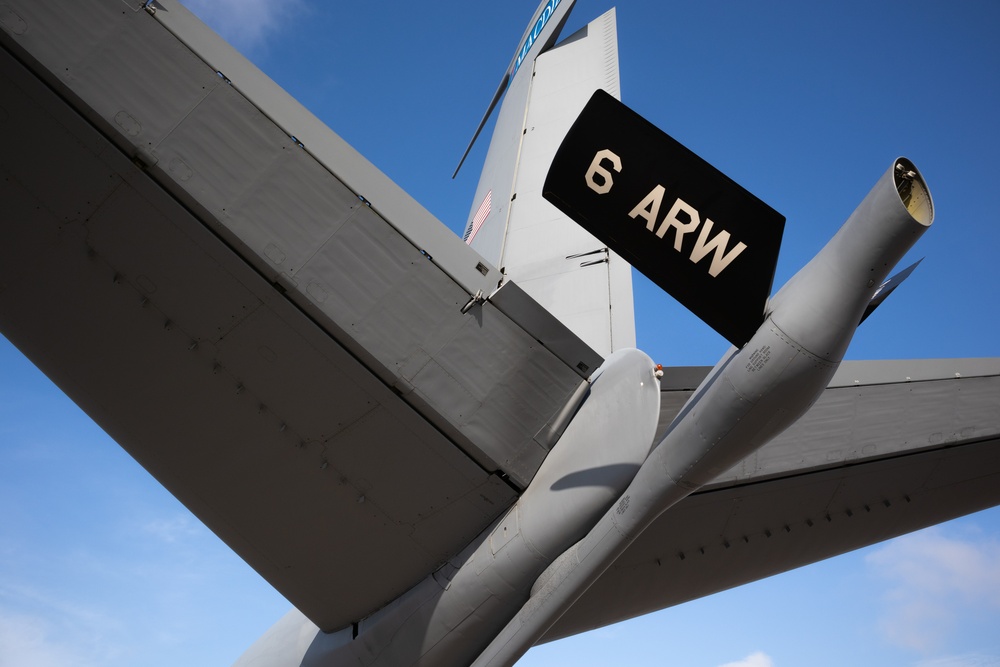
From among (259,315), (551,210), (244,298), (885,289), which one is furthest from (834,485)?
(244,298)

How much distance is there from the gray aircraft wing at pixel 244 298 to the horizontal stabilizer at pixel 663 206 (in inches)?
44.9

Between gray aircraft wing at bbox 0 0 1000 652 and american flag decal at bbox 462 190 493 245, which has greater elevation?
american flag decal at bbox 462 190 493 245

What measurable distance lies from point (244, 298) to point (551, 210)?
155 inches

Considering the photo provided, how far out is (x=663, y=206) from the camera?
4230 mm

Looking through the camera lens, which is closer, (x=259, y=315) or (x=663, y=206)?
(x=663, y=206)

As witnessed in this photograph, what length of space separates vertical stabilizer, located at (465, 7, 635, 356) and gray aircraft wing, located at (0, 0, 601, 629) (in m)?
1.93

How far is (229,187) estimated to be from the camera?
502 cm

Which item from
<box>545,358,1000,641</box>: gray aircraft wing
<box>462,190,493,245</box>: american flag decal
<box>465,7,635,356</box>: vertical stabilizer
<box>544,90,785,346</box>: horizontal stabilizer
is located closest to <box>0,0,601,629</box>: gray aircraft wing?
<box>544,90,785,346</box>: horizontal stabilizer

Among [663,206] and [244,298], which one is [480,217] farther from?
[663,206]

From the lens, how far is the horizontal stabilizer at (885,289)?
159 inches

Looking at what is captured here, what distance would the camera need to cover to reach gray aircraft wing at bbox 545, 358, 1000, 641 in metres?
5.88

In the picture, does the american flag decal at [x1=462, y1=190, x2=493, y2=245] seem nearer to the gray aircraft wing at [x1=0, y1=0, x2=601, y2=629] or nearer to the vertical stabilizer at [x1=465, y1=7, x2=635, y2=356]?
the vertical stabilizer at [x1=465, y1=7, x2=635, y2=356]

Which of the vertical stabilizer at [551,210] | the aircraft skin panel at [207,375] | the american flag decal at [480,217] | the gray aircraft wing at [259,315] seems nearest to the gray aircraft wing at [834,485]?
the gray aircraft wing at [259,315]

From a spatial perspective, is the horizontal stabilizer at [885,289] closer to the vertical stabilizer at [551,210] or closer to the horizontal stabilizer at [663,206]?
the horizontal stabilizer at [663,206]
